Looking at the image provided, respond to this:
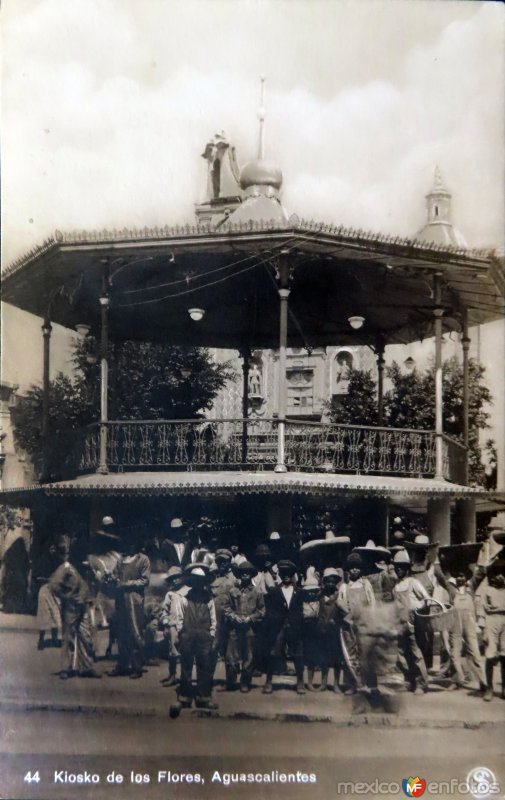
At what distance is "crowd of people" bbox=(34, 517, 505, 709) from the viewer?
13625mm

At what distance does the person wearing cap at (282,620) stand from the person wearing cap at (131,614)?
5.80 feet

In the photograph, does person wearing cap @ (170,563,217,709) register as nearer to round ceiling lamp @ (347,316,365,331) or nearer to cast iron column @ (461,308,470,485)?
cast iron column @ (461,308,470,485)

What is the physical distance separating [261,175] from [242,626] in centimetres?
953

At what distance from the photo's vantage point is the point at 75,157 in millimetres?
15391

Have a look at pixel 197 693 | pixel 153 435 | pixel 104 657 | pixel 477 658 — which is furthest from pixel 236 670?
pixel 153 435

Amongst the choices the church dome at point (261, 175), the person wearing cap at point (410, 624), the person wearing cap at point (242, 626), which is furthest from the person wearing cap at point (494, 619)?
the church dome at point (261, 175)

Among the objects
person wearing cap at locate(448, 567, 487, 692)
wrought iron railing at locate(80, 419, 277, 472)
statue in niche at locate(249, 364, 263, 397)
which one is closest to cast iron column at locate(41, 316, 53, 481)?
wrought iron railing at locate(80, 419, 277, 472)

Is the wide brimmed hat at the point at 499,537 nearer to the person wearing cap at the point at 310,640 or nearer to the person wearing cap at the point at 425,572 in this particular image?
the person wearing cap at the point at 425,572

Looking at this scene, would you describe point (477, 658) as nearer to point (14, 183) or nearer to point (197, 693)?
point (197, 693)

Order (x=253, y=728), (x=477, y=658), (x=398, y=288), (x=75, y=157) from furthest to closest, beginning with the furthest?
1. (x=398, y=288)
2. (x=75, y=157)
3. (x=477, y=658)
4. (x=253, y=728)

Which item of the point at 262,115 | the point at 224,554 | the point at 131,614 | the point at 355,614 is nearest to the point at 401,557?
the point at 355,614

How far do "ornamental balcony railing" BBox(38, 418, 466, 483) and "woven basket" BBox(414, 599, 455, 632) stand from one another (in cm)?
338

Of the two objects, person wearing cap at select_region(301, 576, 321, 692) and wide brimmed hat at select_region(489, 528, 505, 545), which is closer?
person wearing cap at select_region(301, 576, 321, 692)

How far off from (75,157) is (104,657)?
7.30m
